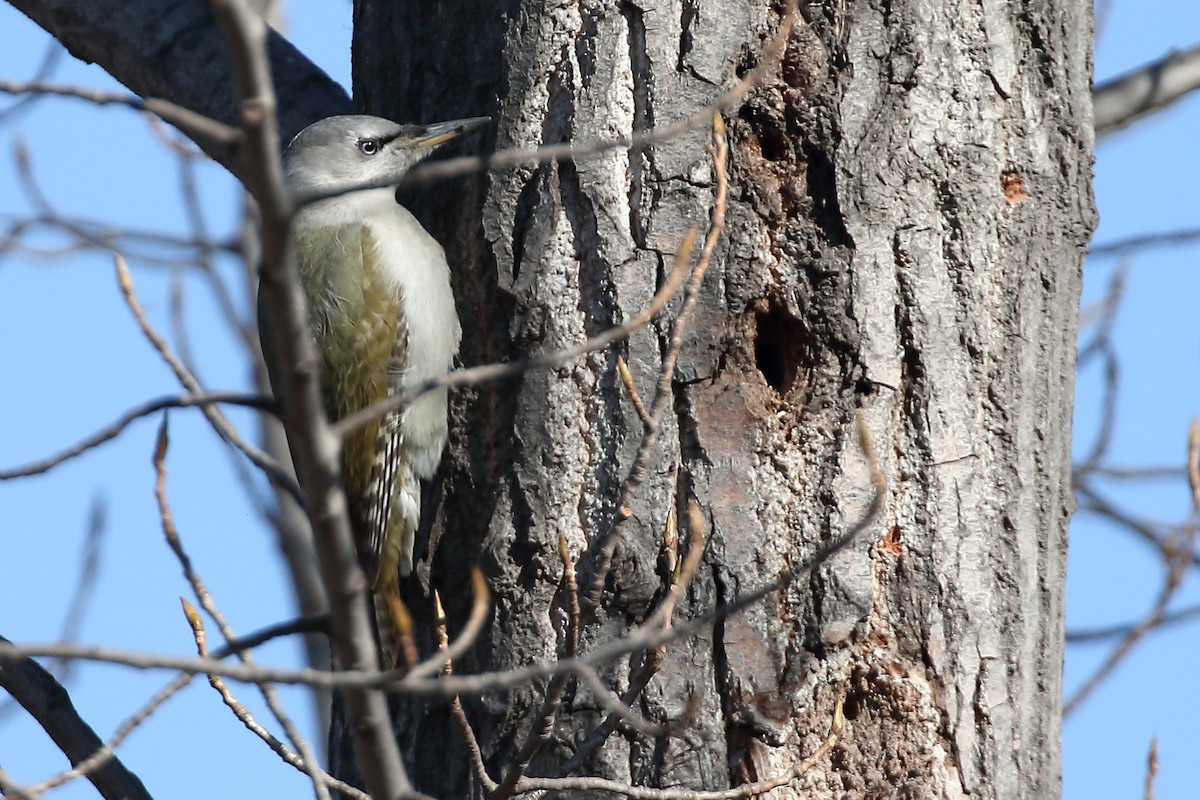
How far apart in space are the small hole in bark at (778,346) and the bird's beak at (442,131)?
2.61 ft

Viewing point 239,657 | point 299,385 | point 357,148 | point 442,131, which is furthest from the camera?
point 357,148

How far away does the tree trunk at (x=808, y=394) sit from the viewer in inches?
112

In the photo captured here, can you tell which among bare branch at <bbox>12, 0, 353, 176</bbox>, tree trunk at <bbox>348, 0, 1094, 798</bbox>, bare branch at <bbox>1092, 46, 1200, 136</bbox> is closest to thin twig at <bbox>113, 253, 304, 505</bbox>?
tree trunk at <bbox>348, 0, 1094, 798</bbox>

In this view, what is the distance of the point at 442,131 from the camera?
350cm

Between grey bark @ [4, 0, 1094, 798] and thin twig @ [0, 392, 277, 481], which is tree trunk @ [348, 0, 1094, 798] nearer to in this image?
grey bark @ [4, 0, 1094, 798]

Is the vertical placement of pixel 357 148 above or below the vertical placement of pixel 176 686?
above

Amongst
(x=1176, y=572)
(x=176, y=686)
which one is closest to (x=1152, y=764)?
(x=1176, y=572)

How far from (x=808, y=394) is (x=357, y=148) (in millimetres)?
1912

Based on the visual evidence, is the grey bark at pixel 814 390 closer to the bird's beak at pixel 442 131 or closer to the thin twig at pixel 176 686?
the bird's beak at pixel 442 131

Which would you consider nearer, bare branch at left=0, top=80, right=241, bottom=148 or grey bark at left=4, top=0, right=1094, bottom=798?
bare branch at left=0, top=80, right=241, bottom=148

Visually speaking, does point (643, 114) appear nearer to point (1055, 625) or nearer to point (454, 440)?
point (454, 440)

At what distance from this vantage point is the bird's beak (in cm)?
328

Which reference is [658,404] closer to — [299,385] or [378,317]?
[299,385]

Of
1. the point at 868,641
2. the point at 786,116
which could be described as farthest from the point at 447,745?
the point at 786,116
